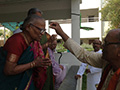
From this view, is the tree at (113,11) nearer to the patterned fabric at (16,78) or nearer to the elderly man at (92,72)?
the elderly man at (92,72)

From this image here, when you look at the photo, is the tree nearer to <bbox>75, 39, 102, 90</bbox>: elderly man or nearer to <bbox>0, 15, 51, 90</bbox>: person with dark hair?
<bbox>75, 39, 102, 90</bbox>: elderly man

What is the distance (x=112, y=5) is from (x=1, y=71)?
14673 mm

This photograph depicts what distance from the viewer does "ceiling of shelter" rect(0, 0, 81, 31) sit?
5.41 m

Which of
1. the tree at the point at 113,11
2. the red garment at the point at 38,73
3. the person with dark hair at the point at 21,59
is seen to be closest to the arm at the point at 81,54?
the person with dark hair at the point at 21,59

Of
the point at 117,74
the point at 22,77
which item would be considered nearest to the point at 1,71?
the point at 22,77

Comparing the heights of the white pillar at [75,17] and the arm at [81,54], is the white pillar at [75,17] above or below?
above

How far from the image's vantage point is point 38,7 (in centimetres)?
565

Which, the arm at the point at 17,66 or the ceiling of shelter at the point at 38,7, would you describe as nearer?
A: the arm at the point at 17,66

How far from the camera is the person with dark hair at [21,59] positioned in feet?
4.79

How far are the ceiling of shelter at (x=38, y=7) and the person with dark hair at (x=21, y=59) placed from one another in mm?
3952

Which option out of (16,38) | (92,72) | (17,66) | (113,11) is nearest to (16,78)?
(17,66)

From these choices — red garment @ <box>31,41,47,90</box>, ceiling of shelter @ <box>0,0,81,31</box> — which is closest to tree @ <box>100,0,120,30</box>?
ceiling of shelter @ <box>0,0,81,31</box>

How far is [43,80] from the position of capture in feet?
6.12

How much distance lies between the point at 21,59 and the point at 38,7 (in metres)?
4.47
